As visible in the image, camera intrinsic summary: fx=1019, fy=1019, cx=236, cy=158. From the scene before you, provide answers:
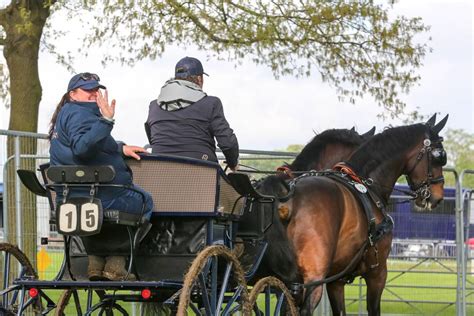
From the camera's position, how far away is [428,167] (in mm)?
10359

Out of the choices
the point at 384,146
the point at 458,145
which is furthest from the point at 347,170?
the point at 458,145

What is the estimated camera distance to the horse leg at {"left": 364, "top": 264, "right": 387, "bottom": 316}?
387 inches

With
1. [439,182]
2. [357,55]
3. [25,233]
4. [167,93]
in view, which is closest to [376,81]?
[357,55]

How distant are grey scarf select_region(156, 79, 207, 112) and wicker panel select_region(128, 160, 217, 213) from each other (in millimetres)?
733

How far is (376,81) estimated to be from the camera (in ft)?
51.0

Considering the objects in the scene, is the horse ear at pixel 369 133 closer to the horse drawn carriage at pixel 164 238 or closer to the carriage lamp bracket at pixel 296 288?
the carriage lamp bracket at pixel 296 288

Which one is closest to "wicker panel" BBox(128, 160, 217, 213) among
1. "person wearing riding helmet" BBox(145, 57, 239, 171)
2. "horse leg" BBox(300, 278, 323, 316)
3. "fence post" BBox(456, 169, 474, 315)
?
"person wearing riding helmet" BBox(145, 57, 239, 171)

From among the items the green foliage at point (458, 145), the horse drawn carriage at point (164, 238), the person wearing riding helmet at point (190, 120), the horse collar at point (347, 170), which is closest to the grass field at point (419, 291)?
the horse collar at point (347, 170)

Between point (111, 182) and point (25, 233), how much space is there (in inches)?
163

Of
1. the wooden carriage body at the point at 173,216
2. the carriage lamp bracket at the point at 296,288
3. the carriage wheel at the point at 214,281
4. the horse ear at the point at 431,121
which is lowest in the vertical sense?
the carriage lamp bracket at the point at 296,288

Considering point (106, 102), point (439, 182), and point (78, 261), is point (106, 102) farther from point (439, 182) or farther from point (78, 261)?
point (439, 182)

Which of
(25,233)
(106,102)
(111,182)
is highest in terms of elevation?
(106,102)

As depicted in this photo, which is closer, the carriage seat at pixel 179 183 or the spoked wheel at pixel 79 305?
the carriage seat at pixel 179 183

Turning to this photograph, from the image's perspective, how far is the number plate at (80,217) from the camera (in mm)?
6633
